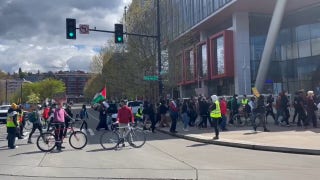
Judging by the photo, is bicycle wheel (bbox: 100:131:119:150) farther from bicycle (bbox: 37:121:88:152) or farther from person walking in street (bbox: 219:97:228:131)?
person walking in street (bbox: 219:97:228:131)

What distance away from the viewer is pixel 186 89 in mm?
64000

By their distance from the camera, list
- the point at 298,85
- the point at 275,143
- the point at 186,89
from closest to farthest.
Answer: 1. the point at 275,143
2. the point at 298,85
3. the point at 186,89

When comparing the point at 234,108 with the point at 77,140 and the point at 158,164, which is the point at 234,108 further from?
the point at 158,164

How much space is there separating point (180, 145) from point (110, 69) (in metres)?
33.4

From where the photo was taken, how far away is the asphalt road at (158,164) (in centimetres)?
996

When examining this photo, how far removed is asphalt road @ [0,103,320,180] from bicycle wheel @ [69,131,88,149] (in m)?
0.26

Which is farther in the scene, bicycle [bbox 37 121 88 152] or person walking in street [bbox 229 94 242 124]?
person walking in street [bbox 229 94 242 124]

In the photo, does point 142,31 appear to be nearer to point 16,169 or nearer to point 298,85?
point 298,85

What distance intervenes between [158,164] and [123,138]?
4301 millimetres

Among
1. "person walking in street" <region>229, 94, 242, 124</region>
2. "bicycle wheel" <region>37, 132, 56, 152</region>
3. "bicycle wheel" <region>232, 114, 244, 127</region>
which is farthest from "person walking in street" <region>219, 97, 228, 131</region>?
"bicycle wheel" <region>37, 132, 56, 152</region>

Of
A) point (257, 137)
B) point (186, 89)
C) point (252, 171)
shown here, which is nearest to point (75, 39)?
point (257, 137)

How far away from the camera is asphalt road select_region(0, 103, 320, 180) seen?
32.7 ft

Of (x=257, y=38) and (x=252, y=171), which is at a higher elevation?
(x=257, y=38)

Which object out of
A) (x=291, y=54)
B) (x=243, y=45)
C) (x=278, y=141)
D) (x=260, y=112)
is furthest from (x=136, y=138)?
(x=291, y=54)
